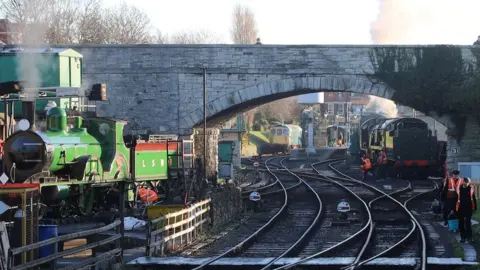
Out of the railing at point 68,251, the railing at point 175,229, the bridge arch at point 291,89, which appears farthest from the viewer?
the bridge arch at point 291,89

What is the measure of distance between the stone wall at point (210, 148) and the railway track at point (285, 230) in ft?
19.7

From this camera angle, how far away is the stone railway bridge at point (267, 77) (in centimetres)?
3788

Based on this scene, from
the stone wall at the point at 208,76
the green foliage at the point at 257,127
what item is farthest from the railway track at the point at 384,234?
the green foliage at the point at 257,127

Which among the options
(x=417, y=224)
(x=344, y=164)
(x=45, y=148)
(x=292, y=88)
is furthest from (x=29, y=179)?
(x=344, y=164)

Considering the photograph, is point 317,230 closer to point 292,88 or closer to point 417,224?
point 417,224

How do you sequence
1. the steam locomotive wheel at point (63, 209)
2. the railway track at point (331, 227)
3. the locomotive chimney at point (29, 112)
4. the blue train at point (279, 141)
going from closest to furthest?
the railway track at point (331, 227) < the locomotive chimney at point (29, 112) < the steam locomotive wheel at point (63, 209) < the blue train at point (279, 141)

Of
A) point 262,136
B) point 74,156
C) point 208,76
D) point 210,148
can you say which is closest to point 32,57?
point 74,156

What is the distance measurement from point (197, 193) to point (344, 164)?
31.6 m

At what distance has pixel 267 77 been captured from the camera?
38.1 metres

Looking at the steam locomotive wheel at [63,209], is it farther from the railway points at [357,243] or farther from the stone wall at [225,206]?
the railway points at [357,243]

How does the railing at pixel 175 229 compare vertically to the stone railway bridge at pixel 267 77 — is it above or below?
below

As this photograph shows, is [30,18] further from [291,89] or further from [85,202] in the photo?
[291,89]

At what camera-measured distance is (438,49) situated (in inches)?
1489

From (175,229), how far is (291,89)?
20.0 meters
